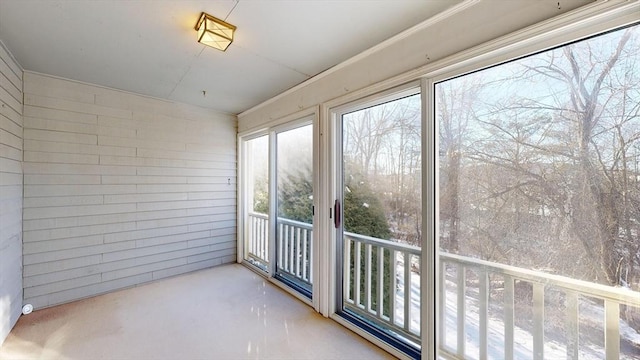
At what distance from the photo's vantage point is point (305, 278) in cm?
328

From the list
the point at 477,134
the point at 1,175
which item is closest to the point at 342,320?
the point at 477,134

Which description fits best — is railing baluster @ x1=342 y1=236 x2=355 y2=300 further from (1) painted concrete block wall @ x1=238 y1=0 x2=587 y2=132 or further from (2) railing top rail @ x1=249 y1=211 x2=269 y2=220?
(2) railing top rail @ x1=249 y1=211 x2=269 y2=220

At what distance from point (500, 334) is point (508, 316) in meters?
0.13

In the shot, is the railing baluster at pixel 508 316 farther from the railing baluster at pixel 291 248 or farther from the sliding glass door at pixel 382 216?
the railing baluster at pixel 291 248

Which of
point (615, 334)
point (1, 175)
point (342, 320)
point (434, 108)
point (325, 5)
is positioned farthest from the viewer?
point (342, 320)

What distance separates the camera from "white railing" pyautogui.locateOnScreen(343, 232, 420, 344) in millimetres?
2184

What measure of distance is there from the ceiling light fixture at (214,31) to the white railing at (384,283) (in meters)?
2.02

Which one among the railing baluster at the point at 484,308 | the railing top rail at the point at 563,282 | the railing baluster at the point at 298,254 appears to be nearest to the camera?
the railing top rail at the point at 563,282

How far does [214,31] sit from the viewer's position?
1870mm

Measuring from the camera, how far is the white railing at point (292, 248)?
3.28 m

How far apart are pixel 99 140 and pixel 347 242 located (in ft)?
10.2

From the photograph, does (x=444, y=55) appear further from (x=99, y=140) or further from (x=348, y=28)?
(x=99, y=140)

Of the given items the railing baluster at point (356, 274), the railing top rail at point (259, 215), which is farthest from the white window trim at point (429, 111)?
the railing top rail at point (259, 215)

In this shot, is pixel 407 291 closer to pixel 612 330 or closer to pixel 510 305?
pixel 510 305
